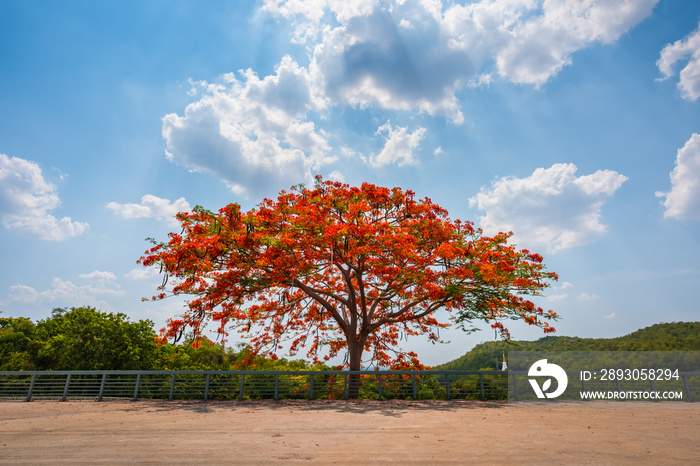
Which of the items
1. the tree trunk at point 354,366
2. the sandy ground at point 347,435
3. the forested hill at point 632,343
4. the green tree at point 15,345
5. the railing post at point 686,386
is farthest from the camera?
the forested hill at point 632,343

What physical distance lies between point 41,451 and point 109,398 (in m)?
10.2

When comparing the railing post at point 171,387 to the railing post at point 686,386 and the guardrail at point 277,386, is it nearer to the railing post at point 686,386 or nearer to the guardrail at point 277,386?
the guardrail at point 277,386

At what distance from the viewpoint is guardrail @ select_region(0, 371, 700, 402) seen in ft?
49.0

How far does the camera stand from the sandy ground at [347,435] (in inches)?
238

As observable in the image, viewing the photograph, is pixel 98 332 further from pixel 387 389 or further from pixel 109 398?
pixel 387 389

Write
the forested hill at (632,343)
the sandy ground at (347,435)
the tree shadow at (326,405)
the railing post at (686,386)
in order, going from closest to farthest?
the sandy ground at (347,435) < the tree shadow at (326,405) < the railing post at (686,386) < the forested hill at (632,343)

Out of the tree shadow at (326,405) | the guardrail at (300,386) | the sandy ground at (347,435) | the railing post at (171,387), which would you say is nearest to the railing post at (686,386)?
the guardrail at (300,386)

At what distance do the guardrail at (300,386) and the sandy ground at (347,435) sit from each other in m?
2.20

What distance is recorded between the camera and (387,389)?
15.3 metres

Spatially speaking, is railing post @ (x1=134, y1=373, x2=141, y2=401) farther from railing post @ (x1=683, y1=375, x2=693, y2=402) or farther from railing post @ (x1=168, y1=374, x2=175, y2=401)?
railing post @ (x1=683, y1=375, x2=693, y2=402)

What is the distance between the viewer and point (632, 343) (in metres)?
47.3

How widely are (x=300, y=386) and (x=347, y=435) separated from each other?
8.15 m

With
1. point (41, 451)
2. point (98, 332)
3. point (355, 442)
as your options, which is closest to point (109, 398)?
point (98, 332)

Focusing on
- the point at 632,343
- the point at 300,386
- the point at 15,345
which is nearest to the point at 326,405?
the point at 300,386
